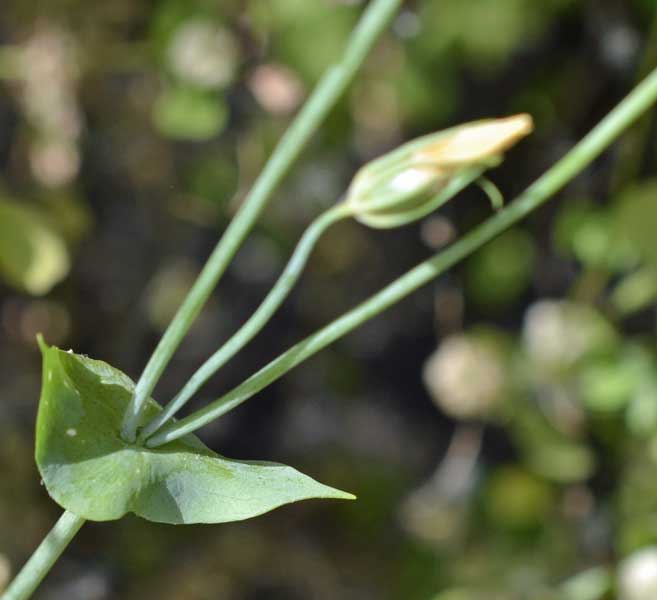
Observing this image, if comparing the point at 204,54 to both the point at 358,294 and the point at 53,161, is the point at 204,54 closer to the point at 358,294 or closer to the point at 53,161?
the point at 53,161

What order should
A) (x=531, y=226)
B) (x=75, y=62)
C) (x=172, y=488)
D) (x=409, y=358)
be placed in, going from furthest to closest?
(x=409, y=358) < (x=531, y=226) < (x=75, y=62) < (x=172, y=488)

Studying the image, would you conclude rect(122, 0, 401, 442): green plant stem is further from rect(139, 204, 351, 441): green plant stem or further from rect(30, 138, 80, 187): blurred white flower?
rect(30, 138, 80, 187): blurred white flower

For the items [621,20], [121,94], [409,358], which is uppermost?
[621,20]

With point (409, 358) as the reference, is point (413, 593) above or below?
below

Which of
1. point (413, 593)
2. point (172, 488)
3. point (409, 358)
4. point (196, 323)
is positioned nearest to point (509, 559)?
point (413, 593)

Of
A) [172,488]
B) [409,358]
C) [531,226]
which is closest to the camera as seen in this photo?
[172,488]

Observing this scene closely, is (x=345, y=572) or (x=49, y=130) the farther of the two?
(x=345, y=572)

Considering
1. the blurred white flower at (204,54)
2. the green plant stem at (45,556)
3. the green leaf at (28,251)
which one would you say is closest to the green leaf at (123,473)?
the green plant stem at (45,556)

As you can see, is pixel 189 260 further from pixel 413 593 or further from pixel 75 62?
pixel 413 593
